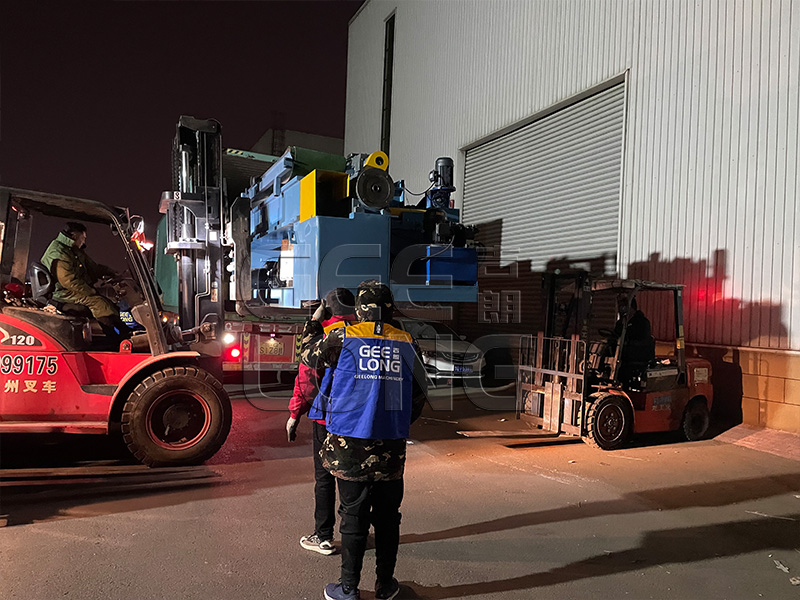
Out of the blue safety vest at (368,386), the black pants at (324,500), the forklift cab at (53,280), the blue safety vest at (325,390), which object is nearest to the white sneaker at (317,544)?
the black pants at (324,500)

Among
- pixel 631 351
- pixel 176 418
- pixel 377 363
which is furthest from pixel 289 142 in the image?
pixel 377 363

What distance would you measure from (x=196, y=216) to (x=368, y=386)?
4960 millimetres

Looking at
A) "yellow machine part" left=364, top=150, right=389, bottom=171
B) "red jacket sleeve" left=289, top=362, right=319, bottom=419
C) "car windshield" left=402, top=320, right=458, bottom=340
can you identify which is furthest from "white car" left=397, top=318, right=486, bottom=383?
"red jacket sleeve" left=289, top=362, right=319, bottom=419

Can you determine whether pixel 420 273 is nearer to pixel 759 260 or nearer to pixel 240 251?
pixel 240 251

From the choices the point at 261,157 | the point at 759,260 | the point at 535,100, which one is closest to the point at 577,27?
the point at 535,100

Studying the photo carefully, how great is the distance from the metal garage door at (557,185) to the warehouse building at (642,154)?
0.12ft

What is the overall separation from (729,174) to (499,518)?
21.7 feet

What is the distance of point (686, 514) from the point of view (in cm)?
492

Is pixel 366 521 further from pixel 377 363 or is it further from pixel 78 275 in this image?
pixel 78 275

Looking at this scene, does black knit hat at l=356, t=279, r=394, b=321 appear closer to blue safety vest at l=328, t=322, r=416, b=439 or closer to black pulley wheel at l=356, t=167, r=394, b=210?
blue safety vest at l=328, t=322, r=416, b=439

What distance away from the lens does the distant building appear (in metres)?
31.5

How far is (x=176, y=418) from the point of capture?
5.47m

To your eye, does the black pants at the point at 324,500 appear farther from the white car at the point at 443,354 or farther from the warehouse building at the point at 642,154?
the warehouse building at the point at 642,154

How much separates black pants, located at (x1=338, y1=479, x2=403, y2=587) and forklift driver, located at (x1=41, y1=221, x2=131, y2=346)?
3.58 meters
